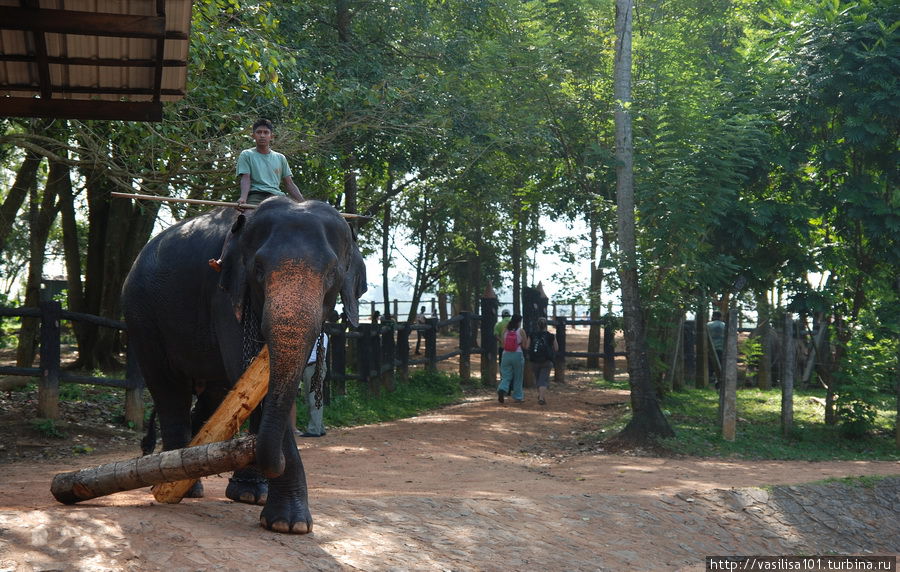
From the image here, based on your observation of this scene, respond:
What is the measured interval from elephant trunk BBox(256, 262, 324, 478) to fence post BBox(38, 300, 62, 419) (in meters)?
7.39

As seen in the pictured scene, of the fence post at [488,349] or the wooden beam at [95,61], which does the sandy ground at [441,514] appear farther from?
the fence post at [488,349]

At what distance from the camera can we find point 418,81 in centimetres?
1623

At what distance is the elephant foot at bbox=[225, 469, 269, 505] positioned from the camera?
650cm

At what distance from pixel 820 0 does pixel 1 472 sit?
1200 centimetres

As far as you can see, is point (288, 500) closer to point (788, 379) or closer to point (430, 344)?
point (788, 379)

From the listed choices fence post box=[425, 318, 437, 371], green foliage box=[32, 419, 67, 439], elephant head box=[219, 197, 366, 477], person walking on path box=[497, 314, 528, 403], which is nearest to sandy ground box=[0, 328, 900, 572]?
green foliage box=[32, 419, 67, 439]

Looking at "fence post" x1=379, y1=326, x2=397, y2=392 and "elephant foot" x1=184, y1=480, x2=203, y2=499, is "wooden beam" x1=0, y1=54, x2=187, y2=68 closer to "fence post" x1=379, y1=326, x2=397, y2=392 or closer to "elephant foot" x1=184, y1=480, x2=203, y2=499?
"elephant foot" x1=184, y1=480, x2=203, y2=499

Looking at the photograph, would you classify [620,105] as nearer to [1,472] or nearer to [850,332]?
[850,332]

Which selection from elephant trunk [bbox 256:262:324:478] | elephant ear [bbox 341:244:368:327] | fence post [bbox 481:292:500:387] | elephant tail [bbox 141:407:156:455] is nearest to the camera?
elephant trunk [bbox 256:262:324:478]

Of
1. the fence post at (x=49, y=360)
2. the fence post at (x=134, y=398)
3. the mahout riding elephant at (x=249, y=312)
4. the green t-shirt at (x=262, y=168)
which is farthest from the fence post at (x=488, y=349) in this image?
the green t-shirt at (x=262, y=168)

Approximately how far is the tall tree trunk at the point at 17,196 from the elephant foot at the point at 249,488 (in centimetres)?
843

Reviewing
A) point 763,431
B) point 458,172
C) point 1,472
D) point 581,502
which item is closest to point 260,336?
point 581,502

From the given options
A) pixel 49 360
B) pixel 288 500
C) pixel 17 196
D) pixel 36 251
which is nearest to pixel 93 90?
pixel 288 500

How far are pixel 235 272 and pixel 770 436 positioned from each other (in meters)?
Result: 10.2
